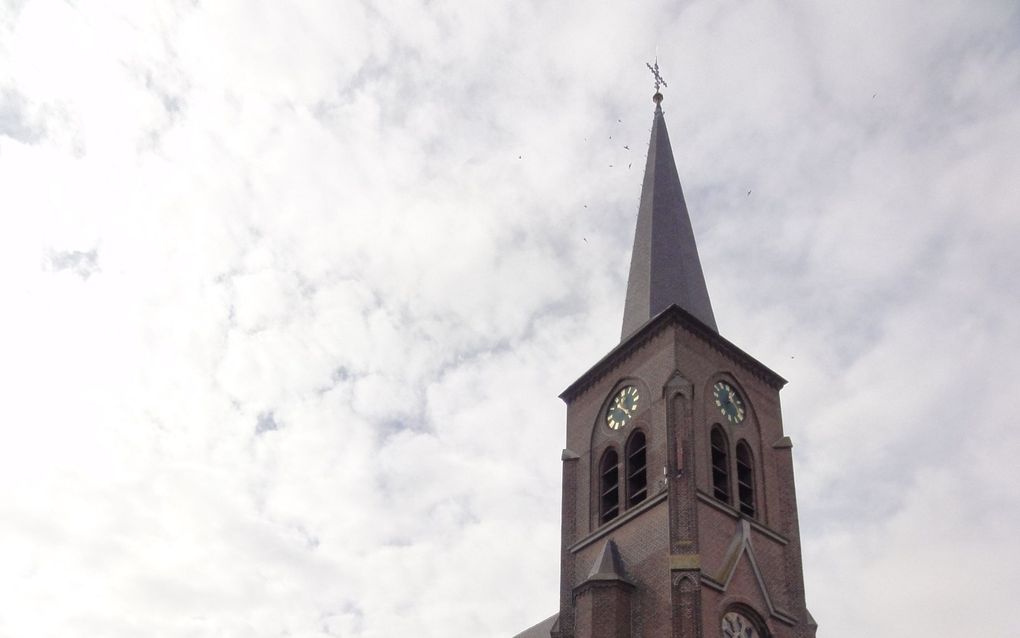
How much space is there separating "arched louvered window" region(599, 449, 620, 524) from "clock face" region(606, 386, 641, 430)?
3.17 ft

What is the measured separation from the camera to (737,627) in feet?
103

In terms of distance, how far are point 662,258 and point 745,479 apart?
28.7 feet

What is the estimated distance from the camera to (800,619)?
3306 centimetres

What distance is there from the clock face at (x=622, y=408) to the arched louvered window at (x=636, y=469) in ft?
2.86

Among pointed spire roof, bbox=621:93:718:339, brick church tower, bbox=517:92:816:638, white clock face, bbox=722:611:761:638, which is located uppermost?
pointed spire roof, bbox=621:93:718:339

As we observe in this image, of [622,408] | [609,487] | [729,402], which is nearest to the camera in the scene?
[609,487]

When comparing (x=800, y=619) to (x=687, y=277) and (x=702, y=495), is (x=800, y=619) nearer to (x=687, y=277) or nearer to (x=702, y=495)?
(x=702, y=495)

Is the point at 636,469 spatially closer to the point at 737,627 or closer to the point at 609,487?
the point at 609,487

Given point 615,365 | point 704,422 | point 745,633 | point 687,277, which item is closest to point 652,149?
point 687,277

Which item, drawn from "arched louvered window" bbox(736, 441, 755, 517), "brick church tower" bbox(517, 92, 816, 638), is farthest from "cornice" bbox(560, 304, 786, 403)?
"arched louvered window" bbox(736, 441, 755, 517)

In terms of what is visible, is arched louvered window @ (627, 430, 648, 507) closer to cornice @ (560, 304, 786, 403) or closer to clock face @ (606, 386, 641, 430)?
clock face @ (606, 386, 641, 430)

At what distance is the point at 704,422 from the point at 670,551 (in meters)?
5.10

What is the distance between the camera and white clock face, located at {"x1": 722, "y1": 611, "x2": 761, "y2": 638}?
3104 cm

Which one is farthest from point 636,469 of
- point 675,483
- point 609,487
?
point 675,483
